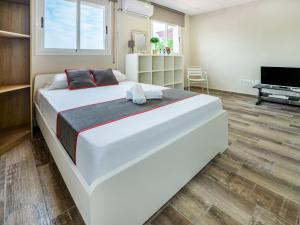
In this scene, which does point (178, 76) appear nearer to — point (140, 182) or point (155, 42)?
Answer: point (155, 42)

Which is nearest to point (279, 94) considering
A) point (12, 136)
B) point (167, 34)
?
point (167, 34)

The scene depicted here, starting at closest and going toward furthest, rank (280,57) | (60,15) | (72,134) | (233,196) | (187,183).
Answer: (72,134)
(233,196)
(187,183)
(60,15)
(280,57)

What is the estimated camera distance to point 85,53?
10.6 feet

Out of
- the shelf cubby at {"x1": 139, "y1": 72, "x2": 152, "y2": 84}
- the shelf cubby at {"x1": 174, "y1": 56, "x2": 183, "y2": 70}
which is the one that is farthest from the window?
the shelf cubby at {"x1": 139, "y1": 72, "x2": 152, "y2": 84}

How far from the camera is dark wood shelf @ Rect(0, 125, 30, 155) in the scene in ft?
6.89

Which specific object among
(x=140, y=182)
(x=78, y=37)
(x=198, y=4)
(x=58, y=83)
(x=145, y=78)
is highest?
(x=198, y=4)

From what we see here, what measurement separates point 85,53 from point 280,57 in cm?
421

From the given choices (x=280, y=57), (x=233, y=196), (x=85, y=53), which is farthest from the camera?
(x=280, y=57)

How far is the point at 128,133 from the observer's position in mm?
1127

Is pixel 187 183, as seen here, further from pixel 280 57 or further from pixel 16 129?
pixel 280 57

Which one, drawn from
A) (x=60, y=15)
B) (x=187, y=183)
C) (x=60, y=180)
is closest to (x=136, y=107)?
(x=187, y=183)

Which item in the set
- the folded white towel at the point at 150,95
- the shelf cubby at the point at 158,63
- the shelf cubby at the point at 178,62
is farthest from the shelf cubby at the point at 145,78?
the folded white towel at the point at 150,95

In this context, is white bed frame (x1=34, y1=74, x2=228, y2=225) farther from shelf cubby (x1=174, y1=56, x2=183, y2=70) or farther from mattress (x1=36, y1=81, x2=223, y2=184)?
shelf cubby (x1=174, y1=56, x2=183, y2=70)

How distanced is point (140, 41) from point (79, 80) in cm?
206
